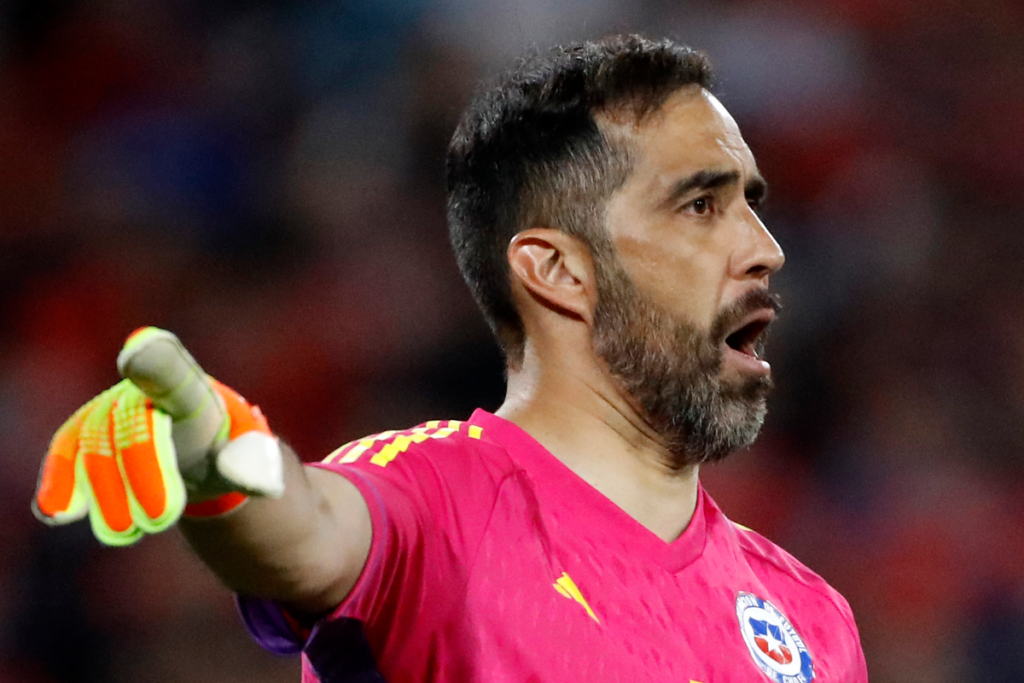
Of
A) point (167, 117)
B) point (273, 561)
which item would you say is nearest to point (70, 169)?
point (167, 117)

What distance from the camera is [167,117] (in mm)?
4922

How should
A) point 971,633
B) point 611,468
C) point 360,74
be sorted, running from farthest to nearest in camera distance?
point 360,74 < point 971,633 < point 611,468

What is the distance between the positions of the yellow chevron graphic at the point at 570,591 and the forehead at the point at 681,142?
2.44ft

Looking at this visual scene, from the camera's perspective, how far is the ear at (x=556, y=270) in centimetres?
220

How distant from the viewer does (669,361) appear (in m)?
2.15

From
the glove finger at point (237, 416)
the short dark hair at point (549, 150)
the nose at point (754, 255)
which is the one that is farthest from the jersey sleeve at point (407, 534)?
the nose at point (754, 255)

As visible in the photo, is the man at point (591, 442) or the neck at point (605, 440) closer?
the man at point (591, 442)

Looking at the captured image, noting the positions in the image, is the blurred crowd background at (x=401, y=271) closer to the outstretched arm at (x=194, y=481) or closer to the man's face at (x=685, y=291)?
the man's face at (x=685, y=291)

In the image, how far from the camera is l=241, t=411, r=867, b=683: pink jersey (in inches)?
64.1

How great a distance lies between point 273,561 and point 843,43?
4.84 meters

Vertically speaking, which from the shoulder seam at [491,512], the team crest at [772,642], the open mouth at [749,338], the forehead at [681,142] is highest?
the forehead at [681,142]

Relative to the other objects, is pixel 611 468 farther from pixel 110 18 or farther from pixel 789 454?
pixel 110 18

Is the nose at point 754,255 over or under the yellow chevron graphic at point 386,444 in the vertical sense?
over

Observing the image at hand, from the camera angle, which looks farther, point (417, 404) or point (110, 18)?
point (110, 18)
